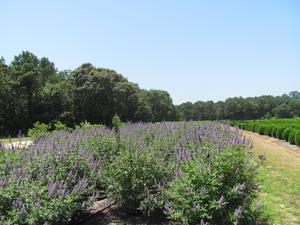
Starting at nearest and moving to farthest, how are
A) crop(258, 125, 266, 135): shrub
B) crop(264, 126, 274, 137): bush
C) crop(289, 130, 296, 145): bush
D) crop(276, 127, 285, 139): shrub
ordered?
1. crop(289, 130, 296, 145): bush
2. crop(276, 127, 285, 139): shrub
3. crop(264, 126, 274, 137): bush
4. crop(258, 125, 266, 135): shrub

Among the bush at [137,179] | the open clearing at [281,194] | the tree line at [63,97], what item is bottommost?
the open clearing at [281,194]

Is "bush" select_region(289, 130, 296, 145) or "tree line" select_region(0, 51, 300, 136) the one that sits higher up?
"tree line" select_region(0, 51, 300, 136)

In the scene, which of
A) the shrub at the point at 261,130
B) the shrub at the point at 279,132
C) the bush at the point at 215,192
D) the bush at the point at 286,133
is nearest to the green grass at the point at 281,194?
the bush at the point at 215,192

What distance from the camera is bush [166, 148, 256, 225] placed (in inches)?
153

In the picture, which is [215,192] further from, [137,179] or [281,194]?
[281,194]

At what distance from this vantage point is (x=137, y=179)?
4848 millimetres

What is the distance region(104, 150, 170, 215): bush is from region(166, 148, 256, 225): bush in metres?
0.64

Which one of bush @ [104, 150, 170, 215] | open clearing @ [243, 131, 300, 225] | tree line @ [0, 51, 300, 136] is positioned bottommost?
open clearing @ [243, 131, 300, 225]

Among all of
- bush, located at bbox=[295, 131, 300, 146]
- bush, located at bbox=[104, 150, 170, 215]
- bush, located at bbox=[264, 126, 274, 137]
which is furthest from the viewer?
bush, located at bbox=[264, 126, 274, 137]

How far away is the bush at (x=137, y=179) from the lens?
4840 mm

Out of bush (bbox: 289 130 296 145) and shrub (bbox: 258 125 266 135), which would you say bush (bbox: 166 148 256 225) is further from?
shrub (bbox: 258 125 266 135)

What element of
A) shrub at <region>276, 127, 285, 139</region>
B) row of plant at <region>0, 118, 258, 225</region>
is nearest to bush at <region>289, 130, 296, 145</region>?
shrub at <region>276, 127, 285, 139</region>

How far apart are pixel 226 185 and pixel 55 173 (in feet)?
7.72

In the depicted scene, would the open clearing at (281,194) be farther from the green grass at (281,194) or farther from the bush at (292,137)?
the bush at (292,137)
